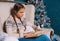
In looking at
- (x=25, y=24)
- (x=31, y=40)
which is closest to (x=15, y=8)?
(x=25, y=24)

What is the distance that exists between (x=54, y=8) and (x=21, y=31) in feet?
6.10

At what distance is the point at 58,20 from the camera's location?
171 inches

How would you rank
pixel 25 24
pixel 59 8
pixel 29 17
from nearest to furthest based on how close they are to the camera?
1. pixel 25 24
2. pixel 29 17
3. pixel 59 8

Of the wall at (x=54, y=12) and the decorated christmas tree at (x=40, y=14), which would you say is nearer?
the decorated christmas tree at (x=40, y=14)

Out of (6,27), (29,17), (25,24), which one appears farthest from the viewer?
(29,17)

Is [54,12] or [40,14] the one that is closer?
[40,14]

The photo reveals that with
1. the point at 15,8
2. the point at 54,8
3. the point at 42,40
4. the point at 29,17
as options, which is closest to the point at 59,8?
the point at 54,8

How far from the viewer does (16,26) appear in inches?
106

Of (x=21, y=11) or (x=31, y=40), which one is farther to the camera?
(x=21, y=11)

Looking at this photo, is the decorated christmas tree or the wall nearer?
the decorated christmas tree

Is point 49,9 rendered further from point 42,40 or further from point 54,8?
point 42,40

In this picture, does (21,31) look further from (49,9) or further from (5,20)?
(49,9)

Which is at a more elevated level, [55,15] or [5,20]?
[5,20]

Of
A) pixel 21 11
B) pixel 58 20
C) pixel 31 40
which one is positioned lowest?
pixel 58 20
